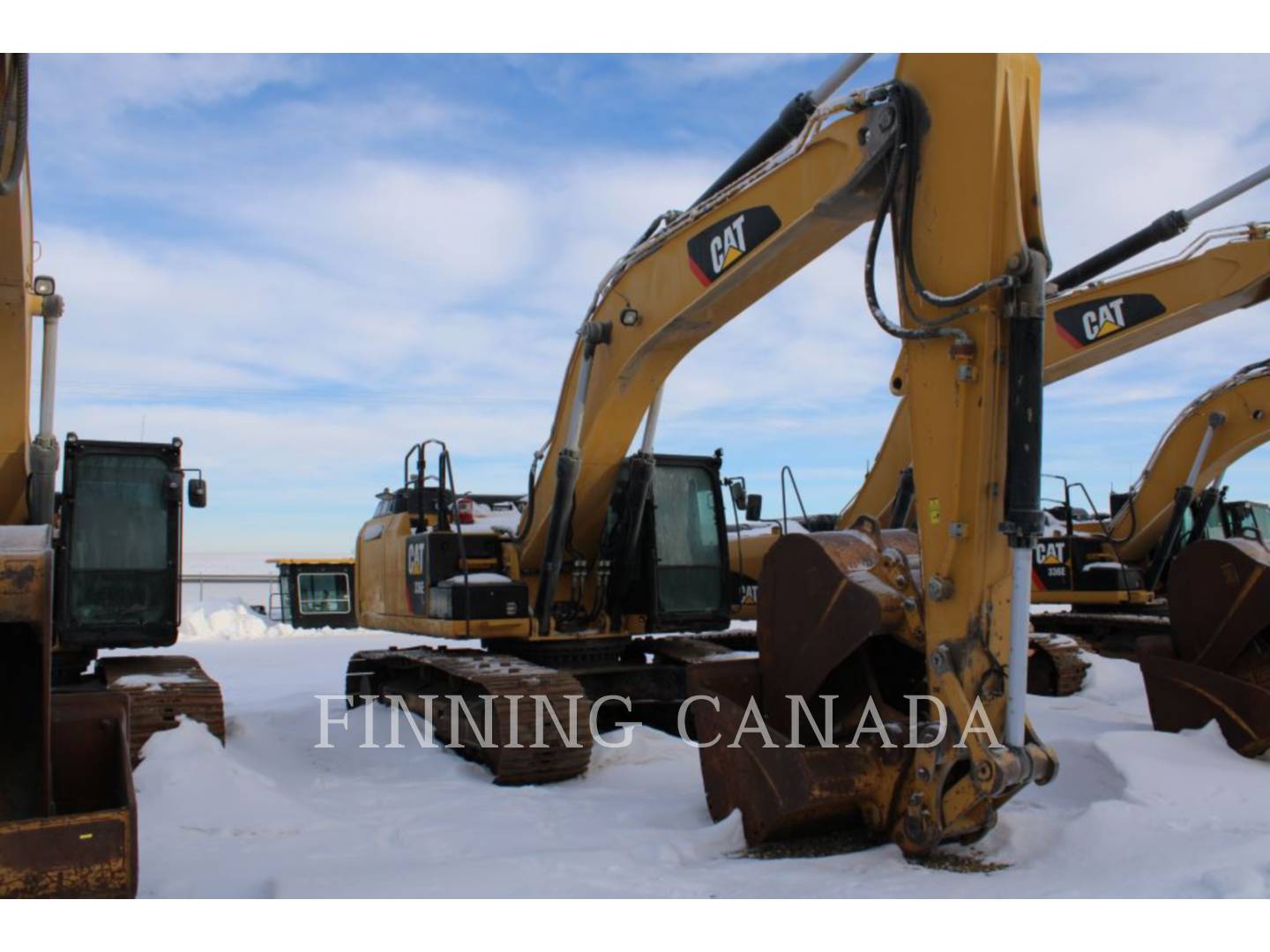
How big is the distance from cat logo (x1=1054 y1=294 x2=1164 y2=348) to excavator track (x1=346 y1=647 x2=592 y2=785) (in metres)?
6.35

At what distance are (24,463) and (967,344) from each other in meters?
5.75

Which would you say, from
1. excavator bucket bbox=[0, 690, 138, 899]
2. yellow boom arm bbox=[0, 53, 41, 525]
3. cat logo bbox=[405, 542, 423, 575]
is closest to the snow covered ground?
excavator bucket bbox=[0, 690, 138, 899]

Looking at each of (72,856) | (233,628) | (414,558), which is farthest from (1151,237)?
(233,628)

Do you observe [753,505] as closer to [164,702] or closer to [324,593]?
[164,702]

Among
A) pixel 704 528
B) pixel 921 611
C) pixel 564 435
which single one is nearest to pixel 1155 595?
pixel 704 528

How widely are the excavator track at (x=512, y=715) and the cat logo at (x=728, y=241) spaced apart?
274 centimetres

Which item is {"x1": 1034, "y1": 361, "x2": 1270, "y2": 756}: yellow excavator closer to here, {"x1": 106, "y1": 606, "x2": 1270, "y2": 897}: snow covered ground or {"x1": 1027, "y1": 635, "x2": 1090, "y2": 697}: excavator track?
{"x1": 1027, "y1": 635, "x2": 1090, "y2": 697}: excavator track

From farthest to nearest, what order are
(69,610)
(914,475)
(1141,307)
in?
(1141,307) → (69,610) → (914,475)

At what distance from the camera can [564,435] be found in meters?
8.45

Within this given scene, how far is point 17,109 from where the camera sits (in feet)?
15.1

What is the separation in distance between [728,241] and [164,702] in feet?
14.5

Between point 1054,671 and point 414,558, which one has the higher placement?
point 414,558

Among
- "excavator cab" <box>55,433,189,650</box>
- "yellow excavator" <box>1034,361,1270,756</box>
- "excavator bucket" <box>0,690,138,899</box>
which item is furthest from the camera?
"yellow excavator" <box>1034,361,1270,756</box>

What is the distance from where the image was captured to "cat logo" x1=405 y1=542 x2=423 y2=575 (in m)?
8.72
